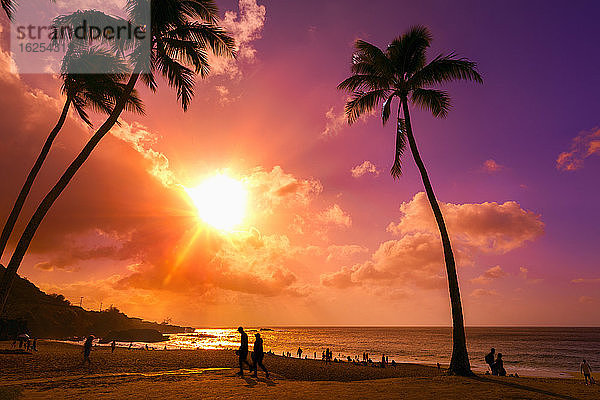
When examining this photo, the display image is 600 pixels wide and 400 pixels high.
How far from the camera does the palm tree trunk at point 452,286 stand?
48.1 feet

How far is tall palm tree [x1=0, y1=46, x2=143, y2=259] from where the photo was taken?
1484cm

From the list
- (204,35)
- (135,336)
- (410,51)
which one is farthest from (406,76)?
(135,336)

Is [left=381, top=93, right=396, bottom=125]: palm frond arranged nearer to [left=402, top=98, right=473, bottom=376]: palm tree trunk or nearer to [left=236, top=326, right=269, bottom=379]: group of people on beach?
[left=402, top=98, right=473, bottom=376]: palm tree trunk

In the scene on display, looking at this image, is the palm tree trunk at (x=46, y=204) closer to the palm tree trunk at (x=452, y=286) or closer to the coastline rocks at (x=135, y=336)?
the palm tree trunk at (x=452, y=286)

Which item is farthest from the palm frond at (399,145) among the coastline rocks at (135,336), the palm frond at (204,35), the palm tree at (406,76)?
the coastline rocks at (135,336)

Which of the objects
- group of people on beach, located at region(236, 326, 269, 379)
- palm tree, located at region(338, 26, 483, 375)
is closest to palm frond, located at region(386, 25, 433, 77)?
palm tree, located at region(338, 26, 483, 375)

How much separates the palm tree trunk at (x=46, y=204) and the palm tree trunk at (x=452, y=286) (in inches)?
546

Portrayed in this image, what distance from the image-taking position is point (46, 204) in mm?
13102

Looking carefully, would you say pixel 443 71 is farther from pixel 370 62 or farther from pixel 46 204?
pixel 46 204

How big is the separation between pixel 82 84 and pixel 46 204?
20.2ft

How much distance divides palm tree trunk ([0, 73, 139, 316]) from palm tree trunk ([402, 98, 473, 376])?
13.9 metres

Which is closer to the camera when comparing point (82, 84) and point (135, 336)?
point (82, 84)

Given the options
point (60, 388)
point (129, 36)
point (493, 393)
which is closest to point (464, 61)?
point (493, 393)

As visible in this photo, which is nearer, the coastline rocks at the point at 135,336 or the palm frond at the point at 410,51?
the palm frond at the point at 410,51
